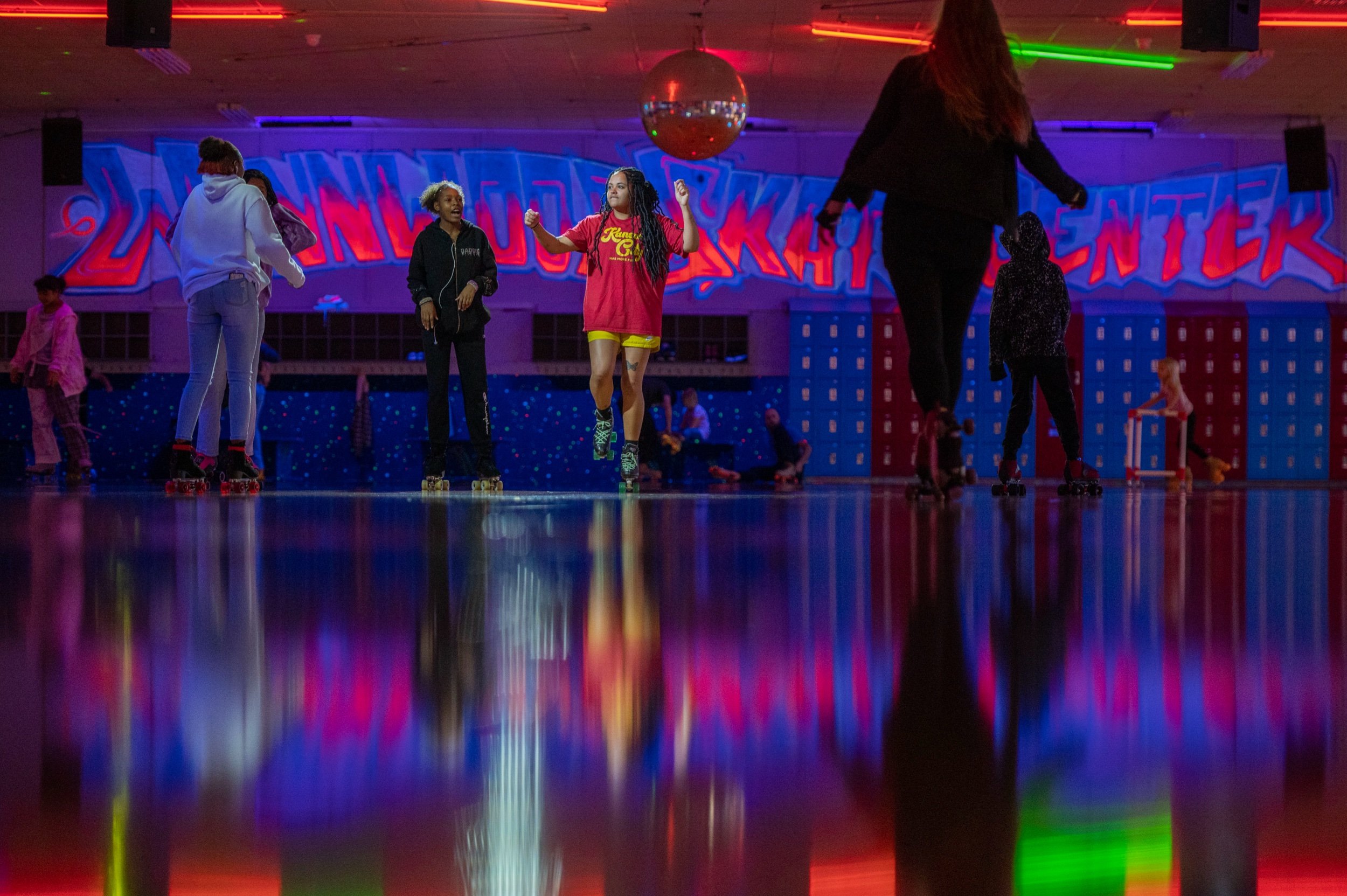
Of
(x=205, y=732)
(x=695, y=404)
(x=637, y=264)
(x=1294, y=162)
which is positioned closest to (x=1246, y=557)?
(x=205, y=732)

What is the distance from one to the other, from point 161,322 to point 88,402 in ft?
3.69

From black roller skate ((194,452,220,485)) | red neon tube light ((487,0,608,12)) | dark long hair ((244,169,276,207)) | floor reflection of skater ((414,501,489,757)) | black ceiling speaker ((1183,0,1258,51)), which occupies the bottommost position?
floor reflection of skater ((414,501,489,757))

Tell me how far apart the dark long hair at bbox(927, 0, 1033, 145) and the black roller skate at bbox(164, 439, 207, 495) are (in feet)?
9.10

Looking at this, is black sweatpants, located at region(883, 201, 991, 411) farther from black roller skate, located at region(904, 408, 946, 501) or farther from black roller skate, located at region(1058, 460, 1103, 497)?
black roller skate, located at region(1058, 460, 1103, 497)

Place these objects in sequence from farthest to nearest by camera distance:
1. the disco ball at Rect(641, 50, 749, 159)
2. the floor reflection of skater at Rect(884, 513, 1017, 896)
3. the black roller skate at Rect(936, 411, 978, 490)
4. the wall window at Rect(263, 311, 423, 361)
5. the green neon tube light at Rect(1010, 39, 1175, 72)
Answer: the wall window at Rect(263, 311, 423, 361) < the green neon tube light at Rect(1010, 39, 1175, 72) < the disco ball at Rect(641, 50, 749, 159) < the black roller skate at Rect(936, 411, 978, 490) < the floor reflection of skater at Rect(884, 513, 1017, 896)

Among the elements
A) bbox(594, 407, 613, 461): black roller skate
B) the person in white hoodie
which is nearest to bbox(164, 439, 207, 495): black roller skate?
the person in white hoodie

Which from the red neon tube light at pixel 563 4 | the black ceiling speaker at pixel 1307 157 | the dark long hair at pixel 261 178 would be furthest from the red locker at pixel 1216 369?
the dark long hair at pixel 261 178

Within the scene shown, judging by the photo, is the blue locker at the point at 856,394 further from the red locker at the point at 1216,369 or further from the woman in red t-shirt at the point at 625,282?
the woman in red t-shirt at the point at 625,282

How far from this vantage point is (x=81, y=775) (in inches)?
16.9

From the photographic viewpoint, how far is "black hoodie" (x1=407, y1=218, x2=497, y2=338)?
17.4ft

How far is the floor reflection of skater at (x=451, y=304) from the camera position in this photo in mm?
5246

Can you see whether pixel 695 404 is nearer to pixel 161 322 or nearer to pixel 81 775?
pixel 161 322

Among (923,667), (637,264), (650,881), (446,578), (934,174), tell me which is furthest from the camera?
(637,264)

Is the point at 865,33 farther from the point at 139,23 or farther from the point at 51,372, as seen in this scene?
the point at 51,372
